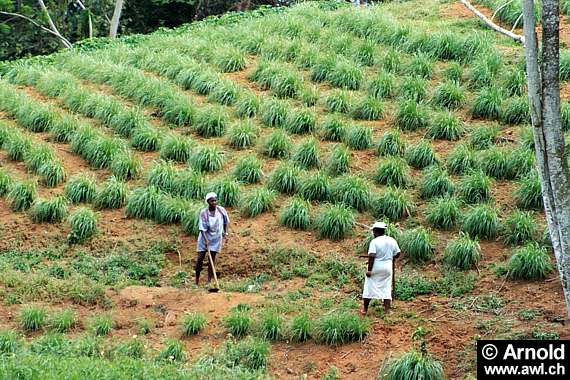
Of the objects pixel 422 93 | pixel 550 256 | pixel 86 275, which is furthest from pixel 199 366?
pixel 422 93

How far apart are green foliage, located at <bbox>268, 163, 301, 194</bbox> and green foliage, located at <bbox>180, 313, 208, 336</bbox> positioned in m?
3.79

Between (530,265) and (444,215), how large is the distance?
6.12 ft

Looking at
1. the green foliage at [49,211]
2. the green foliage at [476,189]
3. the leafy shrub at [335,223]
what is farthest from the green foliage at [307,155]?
the green foliage at [49,211]

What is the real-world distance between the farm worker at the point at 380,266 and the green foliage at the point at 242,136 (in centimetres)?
553

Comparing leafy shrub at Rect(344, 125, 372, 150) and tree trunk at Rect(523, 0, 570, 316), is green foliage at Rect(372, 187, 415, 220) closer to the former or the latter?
leafy shrub at Rect(344, 125, 372, 150)

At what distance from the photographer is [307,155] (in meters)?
15.2

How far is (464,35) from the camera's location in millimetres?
19141

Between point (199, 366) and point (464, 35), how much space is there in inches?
445

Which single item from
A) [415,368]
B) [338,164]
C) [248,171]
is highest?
[338,164]

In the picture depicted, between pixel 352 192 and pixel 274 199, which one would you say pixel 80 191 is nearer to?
pixel 274 199

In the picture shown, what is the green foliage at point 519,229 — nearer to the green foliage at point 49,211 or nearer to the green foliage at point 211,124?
the green foliage at point 211,124

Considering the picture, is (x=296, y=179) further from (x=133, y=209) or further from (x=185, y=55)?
(x=185, y=55)

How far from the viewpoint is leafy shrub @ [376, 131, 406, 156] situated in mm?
15344

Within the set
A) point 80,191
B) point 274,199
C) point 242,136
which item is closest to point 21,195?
point 80,191
